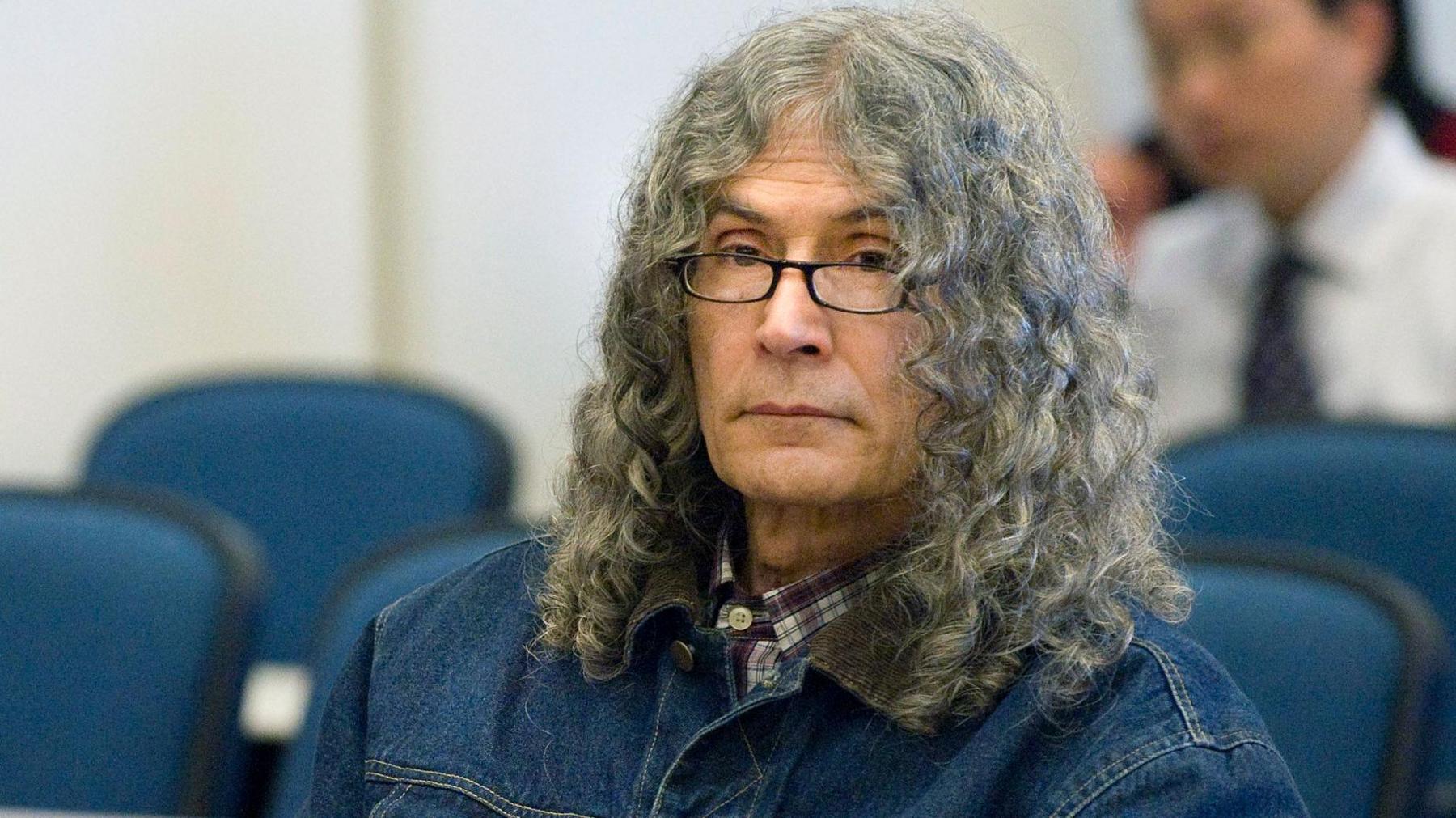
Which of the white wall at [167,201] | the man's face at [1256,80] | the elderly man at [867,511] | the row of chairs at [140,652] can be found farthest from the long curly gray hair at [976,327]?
the white wall at [167,201]

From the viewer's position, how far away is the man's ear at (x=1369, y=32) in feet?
9.75

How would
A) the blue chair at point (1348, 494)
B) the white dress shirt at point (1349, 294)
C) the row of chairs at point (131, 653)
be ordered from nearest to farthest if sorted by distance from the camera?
the row of chairs at point (131, 653) < the blue chair at point (1348, 494) < the white dress shirt at point (1349, 294)

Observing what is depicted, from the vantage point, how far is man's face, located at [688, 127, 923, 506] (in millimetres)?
1219

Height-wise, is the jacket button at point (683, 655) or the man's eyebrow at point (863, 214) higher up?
the man's eyebrow at point (863, 214)

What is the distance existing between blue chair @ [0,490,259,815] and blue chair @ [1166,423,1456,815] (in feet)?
3.73

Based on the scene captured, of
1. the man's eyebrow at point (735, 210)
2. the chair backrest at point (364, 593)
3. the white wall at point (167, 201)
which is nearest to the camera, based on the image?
the man's eyebrow at point (735, 210)

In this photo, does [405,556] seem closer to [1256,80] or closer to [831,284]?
[831,284]

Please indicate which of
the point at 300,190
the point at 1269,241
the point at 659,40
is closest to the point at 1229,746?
the point at 1269,241

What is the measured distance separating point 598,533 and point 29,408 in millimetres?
2337

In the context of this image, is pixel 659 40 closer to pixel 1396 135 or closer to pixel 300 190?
pixel 300 190

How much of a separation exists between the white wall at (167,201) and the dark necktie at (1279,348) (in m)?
1.77

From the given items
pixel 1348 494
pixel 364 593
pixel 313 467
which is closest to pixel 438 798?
pixel 364 593

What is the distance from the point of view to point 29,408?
3379 mm

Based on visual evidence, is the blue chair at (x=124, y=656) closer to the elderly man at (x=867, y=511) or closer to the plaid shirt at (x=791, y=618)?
the elderly man at (x=867, y=511)
